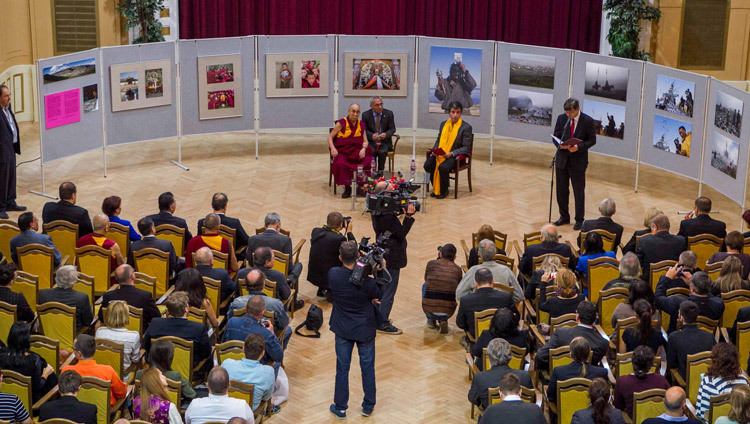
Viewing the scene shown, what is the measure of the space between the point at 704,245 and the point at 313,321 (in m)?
4.40

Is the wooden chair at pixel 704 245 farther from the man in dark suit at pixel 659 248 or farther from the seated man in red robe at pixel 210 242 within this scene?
the seated man in red robe at pixel 210 242

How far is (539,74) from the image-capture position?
1645 centimetres

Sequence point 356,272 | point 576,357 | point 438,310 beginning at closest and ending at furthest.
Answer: point 576,357 < point 356,272 < point 438,310

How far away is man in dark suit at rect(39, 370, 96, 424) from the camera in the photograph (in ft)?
23.4

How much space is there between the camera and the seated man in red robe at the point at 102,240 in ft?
34.0

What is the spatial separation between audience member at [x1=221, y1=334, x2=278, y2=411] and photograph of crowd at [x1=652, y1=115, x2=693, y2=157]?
8.91 m

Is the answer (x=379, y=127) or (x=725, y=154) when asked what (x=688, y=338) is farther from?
(x=379, y=127)

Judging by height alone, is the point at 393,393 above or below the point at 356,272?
below

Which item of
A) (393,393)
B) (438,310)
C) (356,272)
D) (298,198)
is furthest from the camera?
(298,198)

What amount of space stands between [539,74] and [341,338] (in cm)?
876

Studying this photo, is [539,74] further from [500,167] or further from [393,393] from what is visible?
[393,393]

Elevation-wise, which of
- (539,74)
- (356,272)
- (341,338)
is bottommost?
(341,338)

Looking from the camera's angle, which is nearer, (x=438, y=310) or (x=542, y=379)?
(x=542, y=379)

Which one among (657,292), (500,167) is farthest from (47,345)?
(500,167)
